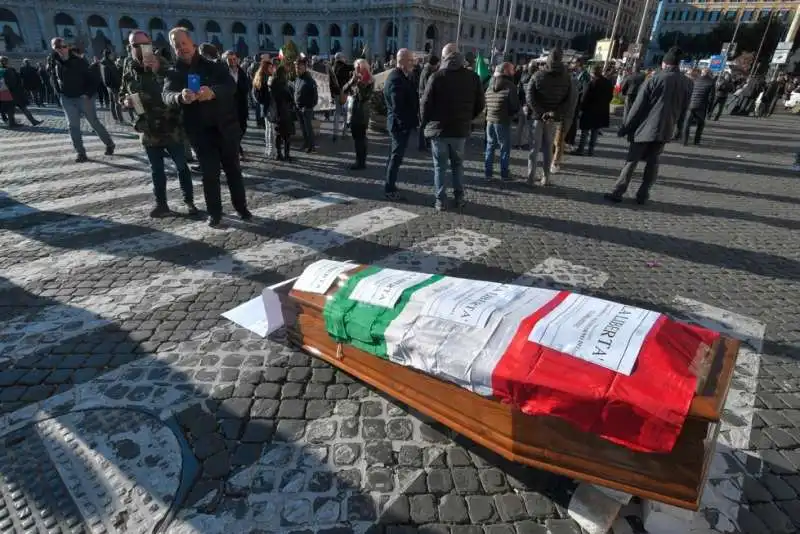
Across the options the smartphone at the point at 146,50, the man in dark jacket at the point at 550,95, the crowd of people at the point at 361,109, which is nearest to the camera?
the crowd of people at the point at 361,109

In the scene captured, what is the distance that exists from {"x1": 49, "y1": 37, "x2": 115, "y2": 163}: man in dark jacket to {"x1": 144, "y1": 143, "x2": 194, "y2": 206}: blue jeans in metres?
3.93

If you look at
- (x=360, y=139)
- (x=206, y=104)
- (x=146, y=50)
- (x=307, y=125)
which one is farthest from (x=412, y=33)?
(x=206, y=104)

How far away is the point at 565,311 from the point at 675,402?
0.65 metres

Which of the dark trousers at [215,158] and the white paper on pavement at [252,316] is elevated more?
the dark trousers at [215,158]

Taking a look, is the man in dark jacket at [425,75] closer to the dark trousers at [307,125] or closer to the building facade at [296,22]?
the dark trousers at [307,125]

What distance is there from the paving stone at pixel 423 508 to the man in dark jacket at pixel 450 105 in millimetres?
4854

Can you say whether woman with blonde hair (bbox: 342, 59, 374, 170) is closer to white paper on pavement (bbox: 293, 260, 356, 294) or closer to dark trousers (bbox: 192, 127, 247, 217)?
dark trousers (bbox: 192, 127, 247, 217)

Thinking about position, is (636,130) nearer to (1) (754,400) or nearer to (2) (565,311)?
(1) (754,400)

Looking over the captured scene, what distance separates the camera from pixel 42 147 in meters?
9.82

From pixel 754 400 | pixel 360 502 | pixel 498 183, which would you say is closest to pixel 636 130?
pixel 498 183

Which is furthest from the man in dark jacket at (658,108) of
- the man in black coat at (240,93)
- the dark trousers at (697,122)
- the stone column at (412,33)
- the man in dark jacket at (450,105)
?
the stone column at (412,33)

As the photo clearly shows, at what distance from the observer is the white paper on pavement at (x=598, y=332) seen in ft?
6.06

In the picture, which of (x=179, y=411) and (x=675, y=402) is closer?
(x=675, y=402)

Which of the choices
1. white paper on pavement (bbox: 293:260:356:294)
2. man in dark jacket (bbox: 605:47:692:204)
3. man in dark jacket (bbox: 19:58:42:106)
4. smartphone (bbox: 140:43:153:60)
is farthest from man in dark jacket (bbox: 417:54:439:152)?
man in dark jacket (bbox: 19:58:42:106)
